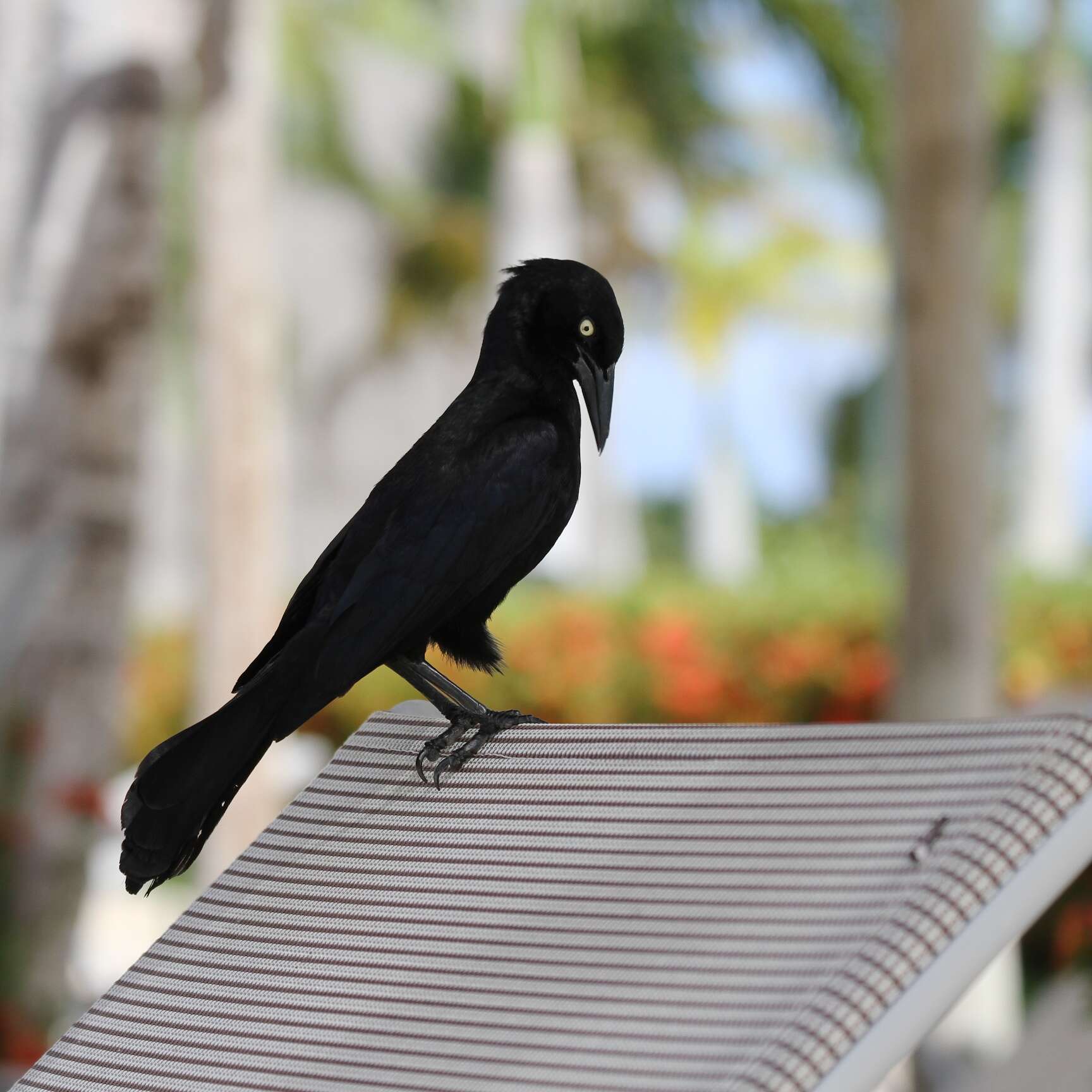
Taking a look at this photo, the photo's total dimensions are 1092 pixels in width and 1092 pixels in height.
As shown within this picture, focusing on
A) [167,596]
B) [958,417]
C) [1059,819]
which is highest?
[958,417]

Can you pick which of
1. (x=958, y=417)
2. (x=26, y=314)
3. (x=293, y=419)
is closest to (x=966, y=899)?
(x=958, y=417)

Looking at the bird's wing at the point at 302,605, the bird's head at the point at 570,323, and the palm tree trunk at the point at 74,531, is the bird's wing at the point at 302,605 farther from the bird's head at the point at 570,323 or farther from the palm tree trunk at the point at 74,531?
the palm tree trunk at the point at 74,531

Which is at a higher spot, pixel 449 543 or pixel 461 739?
pixel 449 543

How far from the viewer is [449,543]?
217cm

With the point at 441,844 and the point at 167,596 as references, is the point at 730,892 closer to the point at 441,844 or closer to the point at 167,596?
the point at 441,844

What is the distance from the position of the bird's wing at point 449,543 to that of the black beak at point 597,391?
9 cm

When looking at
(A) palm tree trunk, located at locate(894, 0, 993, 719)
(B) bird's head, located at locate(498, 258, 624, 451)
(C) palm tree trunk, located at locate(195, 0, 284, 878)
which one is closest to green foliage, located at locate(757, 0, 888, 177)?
(C) palm tree trunk, located at locate(195, 0, 284, 878)

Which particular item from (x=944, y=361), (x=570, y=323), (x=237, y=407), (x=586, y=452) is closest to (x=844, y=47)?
(x=586, y=452)

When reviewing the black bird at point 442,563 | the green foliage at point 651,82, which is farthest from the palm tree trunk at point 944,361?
the green foliage at point 651,82

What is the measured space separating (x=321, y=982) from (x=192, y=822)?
24 cm

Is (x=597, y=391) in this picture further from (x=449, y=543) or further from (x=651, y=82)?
(x=651, y=82)

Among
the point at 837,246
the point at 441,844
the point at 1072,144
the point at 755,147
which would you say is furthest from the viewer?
the point at 837,246

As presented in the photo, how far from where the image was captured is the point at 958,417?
17.2 ft

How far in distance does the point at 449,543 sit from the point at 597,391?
0.93ft
